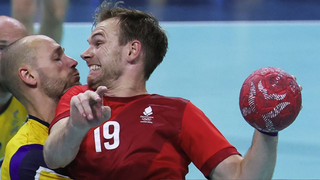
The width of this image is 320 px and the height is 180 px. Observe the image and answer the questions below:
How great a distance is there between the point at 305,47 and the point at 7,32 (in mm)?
5144

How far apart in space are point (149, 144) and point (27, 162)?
2.36 ft

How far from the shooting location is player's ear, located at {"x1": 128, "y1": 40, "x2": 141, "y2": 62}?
2.57 m

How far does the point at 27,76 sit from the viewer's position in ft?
8.75

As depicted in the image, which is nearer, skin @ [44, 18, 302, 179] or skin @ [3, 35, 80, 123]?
skin @ [44, 18, 302, 179]

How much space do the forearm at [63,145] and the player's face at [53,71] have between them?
66cm

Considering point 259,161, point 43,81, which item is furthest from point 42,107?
point 259,161

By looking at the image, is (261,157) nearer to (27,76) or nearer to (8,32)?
(27,76)

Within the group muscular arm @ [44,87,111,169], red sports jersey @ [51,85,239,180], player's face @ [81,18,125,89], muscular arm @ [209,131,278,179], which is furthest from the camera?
player's face @ [81,18,125,89]

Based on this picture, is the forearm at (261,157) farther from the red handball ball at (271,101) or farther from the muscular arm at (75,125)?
the muscular arm at (75,125)

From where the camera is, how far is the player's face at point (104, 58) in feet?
8.16

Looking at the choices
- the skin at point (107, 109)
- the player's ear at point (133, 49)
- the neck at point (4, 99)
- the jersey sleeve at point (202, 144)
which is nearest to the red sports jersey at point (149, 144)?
the jersey sleeve at point (202, 144)

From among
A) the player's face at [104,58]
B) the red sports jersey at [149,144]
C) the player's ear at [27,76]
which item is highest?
the player's face at [104,58]

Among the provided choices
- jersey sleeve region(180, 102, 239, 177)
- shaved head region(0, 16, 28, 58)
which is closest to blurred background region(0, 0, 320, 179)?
shaved head region(0, 16, 28, 58)

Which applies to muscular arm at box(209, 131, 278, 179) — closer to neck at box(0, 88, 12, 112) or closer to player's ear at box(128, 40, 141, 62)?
player's ear at box(128, 40, 141, 62)
